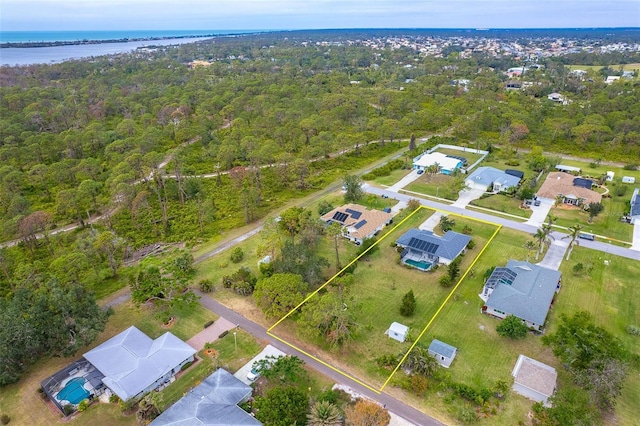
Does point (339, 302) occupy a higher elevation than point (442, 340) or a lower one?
higher

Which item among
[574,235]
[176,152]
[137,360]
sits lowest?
[137,360]

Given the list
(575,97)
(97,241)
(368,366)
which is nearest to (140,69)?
(97,241)

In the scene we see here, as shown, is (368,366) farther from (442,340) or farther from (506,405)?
(506,405)

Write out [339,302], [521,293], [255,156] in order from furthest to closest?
[255,156] → [521,293] → [339,302]

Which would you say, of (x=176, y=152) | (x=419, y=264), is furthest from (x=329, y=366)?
(x=176, y=152)

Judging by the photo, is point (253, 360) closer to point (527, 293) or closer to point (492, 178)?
point (527, 293)

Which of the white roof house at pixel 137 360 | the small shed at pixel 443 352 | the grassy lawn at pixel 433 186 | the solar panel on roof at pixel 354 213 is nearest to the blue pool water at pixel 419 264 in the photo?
the solar panel on roof at pixel 354 213
